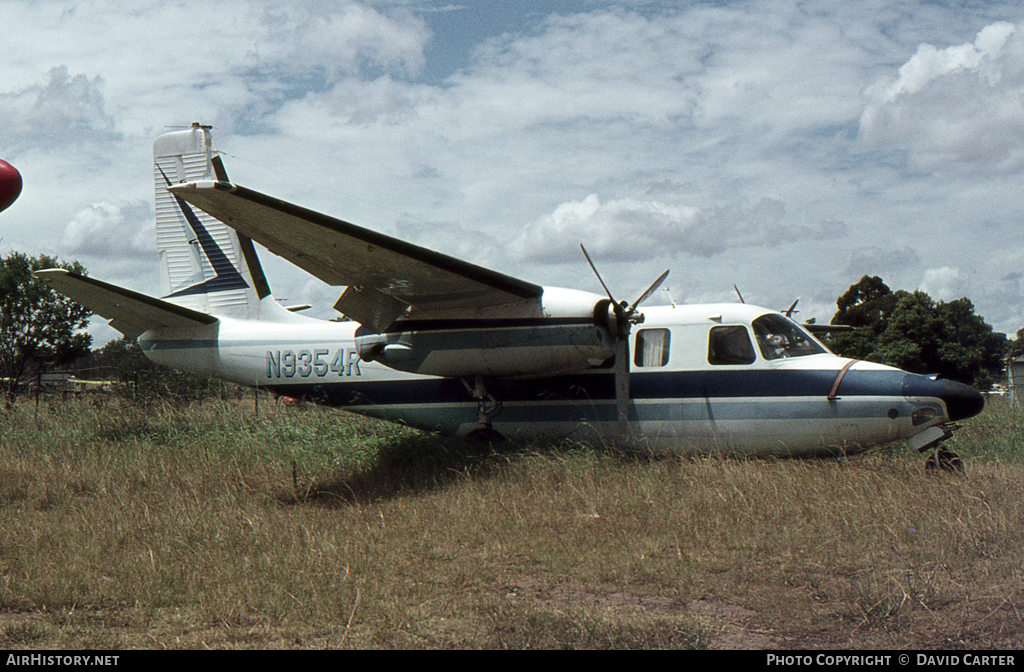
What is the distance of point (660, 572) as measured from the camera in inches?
197

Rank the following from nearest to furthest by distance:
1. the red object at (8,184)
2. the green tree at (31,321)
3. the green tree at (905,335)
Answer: the red object at (8,184) → the green tree at (31,321) → the green tree at (905,335)

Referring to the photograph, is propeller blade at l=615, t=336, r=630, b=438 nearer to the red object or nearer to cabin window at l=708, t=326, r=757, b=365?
cabin window at l=708, t=326, r=757, b=365

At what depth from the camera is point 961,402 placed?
7730 millimetres

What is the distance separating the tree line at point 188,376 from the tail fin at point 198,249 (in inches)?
145

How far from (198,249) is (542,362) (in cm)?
632

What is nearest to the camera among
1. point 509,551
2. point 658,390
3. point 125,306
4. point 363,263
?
point 509,551

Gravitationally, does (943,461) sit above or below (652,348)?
below

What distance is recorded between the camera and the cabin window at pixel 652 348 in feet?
29.5

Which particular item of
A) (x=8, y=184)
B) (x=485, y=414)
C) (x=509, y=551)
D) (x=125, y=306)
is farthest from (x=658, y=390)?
(x=125, y=306)

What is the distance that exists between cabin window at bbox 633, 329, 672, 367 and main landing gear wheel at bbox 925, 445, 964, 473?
2928 millimetres

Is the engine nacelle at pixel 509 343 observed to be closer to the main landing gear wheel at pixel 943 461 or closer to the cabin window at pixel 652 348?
the cabin window at pixel 652 348

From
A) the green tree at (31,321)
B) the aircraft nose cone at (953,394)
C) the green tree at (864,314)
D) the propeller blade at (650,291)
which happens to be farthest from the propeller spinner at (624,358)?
the green tree at (864,314)

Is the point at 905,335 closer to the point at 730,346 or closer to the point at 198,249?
the point at 730,346
